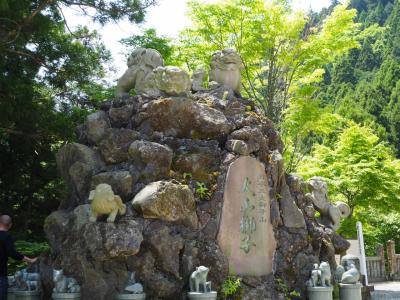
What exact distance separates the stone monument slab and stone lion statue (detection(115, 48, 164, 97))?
225cm

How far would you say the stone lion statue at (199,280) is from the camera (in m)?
6.11

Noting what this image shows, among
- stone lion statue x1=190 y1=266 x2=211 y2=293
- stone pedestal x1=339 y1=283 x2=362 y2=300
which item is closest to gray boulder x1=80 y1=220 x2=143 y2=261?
stone lion statue x1=190 y1=266 x2=211 y2=293

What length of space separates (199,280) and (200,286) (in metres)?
0.09

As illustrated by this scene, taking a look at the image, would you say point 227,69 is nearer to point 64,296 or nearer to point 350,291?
point 350,291

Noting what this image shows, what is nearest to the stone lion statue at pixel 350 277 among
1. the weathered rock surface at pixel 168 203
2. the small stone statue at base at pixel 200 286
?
the small stone statue at base at pixel 200 286

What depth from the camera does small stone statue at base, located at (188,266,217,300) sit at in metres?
6.06

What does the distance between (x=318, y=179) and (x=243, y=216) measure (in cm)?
305

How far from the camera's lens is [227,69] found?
8656 millimetres

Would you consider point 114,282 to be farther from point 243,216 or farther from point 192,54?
point 192,54

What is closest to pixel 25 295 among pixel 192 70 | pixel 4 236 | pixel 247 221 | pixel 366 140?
pixel 4 236

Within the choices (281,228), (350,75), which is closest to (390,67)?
(350,75)

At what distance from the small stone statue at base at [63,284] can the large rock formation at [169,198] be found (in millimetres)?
193

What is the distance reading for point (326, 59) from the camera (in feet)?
45.6

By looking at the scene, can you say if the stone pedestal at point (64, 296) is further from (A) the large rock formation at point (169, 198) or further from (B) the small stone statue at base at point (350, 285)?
(B) the small stone statue at base at point (350, 285)
